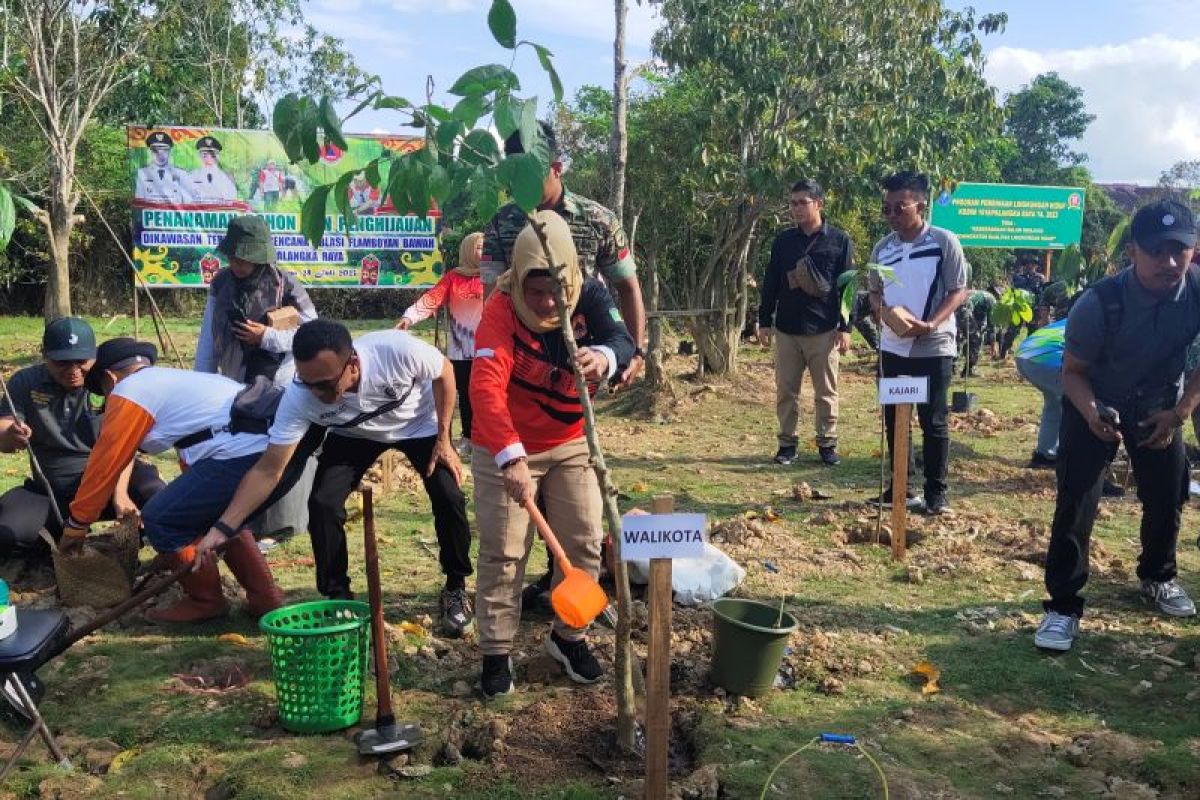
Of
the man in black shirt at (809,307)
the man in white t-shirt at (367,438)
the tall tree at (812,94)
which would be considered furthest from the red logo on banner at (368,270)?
the man in white t-shirt at (367,438)

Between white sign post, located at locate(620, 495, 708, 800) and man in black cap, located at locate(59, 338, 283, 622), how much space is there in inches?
71.8

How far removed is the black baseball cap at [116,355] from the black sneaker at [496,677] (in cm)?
228

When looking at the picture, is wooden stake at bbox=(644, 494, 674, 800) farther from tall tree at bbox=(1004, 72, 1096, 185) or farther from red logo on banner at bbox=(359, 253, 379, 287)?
tall tree at bbox=(1004, 72, 1096, 185)

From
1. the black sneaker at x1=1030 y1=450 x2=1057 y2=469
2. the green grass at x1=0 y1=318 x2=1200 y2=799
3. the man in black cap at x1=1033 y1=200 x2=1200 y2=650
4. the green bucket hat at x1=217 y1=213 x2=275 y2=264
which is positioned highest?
the green bucket hat at x1=217 y1=213 x2=275 y2=264

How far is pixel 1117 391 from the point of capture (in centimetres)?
416

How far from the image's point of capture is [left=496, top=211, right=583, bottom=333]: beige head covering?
3.14 metres

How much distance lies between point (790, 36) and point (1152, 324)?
7086 mm

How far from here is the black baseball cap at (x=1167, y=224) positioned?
3795mm

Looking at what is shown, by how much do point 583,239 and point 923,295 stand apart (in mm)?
2476

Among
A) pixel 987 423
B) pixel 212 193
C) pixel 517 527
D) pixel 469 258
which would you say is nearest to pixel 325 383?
pixel 517 527

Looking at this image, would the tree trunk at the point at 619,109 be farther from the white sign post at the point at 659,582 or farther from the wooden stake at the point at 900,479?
the white sign post at the point at 659,582

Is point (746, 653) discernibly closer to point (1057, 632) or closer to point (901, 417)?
point (1057, 632)

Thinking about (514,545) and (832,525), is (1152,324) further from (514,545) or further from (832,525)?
(514,545)

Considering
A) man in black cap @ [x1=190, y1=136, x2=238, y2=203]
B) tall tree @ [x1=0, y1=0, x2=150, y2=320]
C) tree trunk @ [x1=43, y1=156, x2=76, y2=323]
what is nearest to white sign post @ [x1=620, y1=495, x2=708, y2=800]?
A: man in black cap @ [x1=190, y1=136, x2=238, y2=203]
